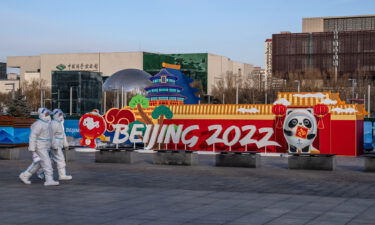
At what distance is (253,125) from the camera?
33.7m

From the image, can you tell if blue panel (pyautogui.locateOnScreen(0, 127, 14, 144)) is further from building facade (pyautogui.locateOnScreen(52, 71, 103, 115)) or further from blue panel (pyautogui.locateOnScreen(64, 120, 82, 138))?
building facade (pyautogui.locateOnScreen(52, 71, 103, 115))

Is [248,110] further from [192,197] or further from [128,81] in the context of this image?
[128,81]

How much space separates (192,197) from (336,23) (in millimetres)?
133679

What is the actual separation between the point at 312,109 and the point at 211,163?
25.4 ft

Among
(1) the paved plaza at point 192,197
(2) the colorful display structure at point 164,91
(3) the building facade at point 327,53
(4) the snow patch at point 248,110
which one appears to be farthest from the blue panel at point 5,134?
(3) the building facade at point 327,53

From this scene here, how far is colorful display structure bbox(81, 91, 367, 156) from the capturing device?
30.8m

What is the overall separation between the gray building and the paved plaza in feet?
407

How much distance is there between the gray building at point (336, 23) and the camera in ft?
465

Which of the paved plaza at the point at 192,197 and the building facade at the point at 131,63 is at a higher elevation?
the building facade at the point at 131,63

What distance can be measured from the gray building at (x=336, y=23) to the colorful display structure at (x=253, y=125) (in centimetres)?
11180

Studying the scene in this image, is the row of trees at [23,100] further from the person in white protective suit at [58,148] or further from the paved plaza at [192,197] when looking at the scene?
the person in white protective suit at [58,148]

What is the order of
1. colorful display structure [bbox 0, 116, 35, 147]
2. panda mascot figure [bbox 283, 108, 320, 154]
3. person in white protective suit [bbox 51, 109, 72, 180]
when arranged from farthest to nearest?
colorful display structure [bbox 0, 116, 35, 147] < panda mascot figure [bbox 283, 108, 320, 154] < person in white protective suit [bbox 51, 109, 72, 180]

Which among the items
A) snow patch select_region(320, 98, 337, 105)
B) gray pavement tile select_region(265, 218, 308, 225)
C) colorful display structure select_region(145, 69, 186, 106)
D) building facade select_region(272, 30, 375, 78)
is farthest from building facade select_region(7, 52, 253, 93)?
gray pavement tile select_region(265, 218, 308, 225)

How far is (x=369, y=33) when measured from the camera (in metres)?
126
